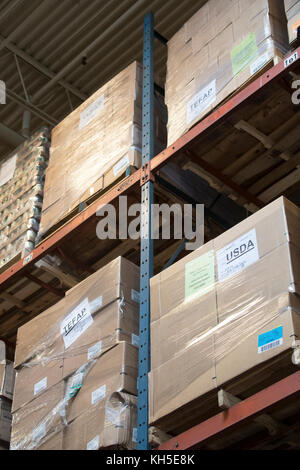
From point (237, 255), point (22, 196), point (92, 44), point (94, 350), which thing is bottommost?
point (94, 350)

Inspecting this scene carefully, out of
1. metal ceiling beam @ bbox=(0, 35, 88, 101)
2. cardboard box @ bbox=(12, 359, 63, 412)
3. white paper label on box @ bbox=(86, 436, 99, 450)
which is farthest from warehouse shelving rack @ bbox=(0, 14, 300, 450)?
metal ceiling beam @ bbox=(0, 35, 88, 101)

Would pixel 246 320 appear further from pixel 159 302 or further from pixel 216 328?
pixel 159 302

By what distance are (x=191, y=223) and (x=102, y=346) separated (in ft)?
5.04

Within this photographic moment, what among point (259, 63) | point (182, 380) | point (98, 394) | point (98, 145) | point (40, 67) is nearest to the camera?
point (182, 380)

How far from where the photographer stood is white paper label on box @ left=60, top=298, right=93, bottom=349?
5656 mm

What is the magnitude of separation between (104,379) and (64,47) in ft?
17.2

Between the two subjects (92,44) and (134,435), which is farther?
(92,44)

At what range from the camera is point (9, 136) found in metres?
9.62

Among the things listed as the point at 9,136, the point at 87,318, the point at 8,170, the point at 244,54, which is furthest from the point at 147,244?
the point at 9,136

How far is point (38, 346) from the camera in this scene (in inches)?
239

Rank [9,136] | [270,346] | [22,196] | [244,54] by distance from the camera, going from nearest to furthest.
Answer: [270,346] < [244,54] < [22,196] < [9,136]

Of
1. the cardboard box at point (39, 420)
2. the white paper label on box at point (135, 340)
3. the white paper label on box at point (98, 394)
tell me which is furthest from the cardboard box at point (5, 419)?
the white paper label on box at point (135, 340)

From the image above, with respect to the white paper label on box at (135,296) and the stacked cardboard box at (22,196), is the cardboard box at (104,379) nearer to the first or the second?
the white paper label on box at (135,296)

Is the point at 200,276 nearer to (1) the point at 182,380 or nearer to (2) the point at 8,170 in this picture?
(1) the point at 182,380
